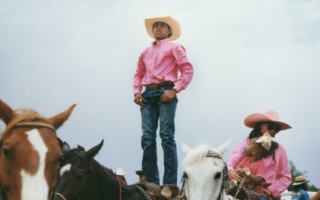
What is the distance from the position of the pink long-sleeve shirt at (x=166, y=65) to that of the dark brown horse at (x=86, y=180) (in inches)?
61.1

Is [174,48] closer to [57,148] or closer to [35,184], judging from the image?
[57,148]

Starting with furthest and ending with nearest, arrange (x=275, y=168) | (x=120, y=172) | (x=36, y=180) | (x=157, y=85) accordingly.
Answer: (x=120, y=172), (x=275, y=168), (x=157, y=85), (x=36, y=180)

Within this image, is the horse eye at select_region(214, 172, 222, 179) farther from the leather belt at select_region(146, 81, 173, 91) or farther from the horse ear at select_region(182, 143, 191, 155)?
the leather belt at select_region(146, 81, 173, 91)

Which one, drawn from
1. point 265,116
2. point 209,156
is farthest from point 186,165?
point 265,116

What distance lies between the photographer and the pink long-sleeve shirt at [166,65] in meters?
5.05

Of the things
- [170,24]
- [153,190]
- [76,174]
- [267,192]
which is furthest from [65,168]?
[267,192]

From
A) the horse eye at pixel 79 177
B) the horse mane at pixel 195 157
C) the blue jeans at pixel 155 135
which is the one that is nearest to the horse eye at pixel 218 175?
the horse mane at pixel 195 157

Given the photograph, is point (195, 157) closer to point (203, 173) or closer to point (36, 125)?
point (203, 173)

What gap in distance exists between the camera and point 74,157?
13.2ft

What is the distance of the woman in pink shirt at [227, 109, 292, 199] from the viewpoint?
531 cm

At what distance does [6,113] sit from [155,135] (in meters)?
2.75

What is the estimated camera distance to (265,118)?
600cm

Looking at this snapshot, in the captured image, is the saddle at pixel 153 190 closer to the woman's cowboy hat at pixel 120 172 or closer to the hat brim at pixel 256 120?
the hat brim at pixel 256 120

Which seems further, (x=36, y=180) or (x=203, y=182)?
(x=203, y=182)
